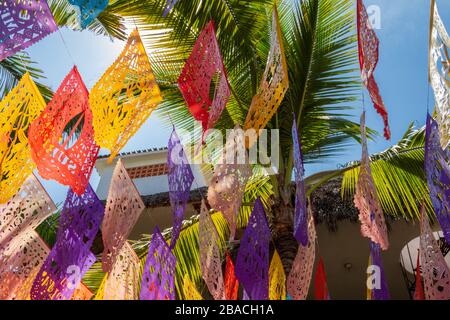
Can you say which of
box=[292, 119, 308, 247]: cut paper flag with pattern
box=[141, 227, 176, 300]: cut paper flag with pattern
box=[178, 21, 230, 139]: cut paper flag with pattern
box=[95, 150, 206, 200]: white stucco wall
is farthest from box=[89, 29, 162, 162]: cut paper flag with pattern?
box=[95, 150, 206, 200]: white stucco wall

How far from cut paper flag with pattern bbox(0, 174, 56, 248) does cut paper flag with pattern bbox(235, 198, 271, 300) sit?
4.48 feet

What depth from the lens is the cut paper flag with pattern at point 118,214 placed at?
3.61 m

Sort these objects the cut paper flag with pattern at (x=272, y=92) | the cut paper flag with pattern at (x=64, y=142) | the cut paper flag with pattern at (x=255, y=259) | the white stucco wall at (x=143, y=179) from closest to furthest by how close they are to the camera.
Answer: the cut paper flag with pattern at (x=64, y=142) → the cut paper flag with pattern at (x=272, y=92) → the cut paper flag with pattern at (x=255, y=259) → the white stucco wall at (x=143, y=179)

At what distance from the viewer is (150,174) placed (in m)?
11.7

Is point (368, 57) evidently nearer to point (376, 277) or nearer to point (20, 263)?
point (376, 277)

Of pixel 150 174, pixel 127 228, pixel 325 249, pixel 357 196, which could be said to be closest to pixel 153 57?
pixel 127 228

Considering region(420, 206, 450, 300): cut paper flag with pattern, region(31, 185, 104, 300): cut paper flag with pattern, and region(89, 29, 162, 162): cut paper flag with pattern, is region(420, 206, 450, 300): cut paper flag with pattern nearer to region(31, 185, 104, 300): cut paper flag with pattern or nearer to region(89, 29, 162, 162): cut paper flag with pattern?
region(89, 29, 162, 162): cut paper flag with pattern

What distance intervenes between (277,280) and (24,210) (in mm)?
1936

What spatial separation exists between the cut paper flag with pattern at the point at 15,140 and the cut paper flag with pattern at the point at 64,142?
21 centimetres

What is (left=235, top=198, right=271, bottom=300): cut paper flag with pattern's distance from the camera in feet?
11.3

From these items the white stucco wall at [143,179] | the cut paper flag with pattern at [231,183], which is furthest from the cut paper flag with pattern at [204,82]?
the white stucco wall at [143,179]

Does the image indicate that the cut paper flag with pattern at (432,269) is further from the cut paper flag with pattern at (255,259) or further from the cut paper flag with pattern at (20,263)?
the cut paper flag with pattern at (20,263)
